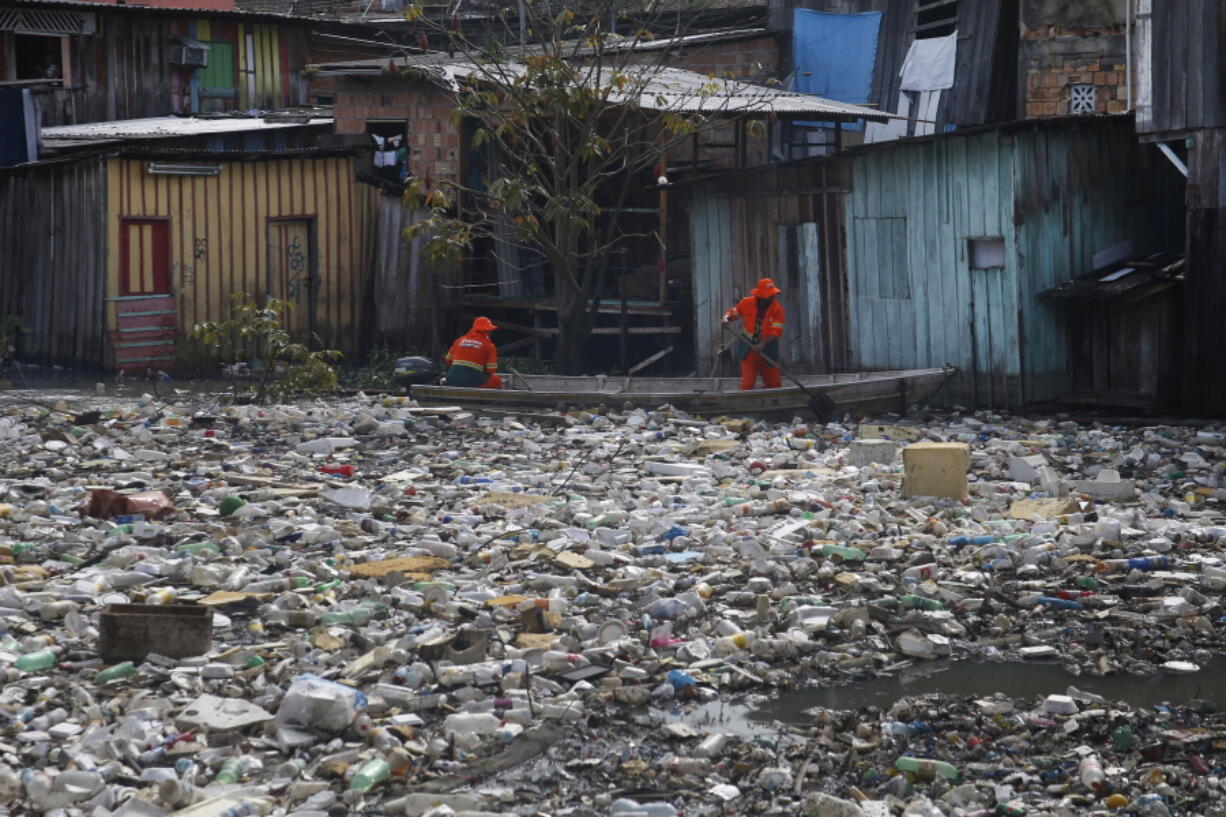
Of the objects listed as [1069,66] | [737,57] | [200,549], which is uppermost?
[737,57]

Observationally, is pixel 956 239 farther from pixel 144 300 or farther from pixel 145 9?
pixel 145 9

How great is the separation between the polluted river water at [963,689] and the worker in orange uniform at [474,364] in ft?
28.0

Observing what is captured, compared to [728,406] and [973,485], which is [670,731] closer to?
[973,485]

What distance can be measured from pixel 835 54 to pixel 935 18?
1.97m

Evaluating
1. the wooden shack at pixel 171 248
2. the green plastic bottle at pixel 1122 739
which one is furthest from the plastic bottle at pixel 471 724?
the wooden shack at pixel 171 248

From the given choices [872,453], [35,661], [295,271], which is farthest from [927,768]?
[295,271]

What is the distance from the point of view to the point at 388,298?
19.9m

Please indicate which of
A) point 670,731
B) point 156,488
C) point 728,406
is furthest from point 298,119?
point 670,731

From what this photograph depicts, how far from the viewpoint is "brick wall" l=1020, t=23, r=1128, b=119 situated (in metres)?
17.2

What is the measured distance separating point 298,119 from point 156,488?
1307cm

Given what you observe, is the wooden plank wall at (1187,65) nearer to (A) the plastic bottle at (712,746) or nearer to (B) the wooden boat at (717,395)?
(B) the wooden boat at (717,395)

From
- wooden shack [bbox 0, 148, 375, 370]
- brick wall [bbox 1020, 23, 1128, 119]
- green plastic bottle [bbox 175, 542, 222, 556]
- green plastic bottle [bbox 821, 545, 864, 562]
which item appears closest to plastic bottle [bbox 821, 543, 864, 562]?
→ green plastic bottle [bbox 821, 545, 864, 562]

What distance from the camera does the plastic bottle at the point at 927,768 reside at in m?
5.46

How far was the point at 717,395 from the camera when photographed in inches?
551
